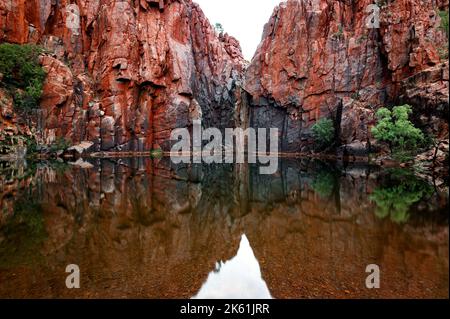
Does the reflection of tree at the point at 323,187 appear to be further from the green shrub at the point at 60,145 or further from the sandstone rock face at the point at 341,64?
the green shrub at the point at 60,145

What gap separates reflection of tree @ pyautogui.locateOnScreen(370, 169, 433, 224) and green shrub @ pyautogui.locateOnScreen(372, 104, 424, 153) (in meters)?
15.1

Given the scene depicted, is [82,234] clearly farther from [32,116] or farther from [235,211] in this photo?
[32,116]

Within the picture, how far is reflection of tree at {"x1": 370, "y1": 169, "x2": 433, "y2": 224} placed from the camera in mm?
12170

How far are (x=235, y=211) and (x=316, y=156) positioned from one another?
1758 inches

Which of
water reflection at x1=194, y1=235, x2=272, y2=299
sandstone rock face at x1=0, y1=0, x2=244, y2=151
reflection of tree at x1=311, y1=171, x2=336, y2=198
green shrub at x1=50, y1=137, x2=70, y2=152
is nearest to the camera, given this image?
water reflection at x1=194, y1=235, x2=272, y2=299

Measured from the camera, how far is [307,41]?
59781 mm

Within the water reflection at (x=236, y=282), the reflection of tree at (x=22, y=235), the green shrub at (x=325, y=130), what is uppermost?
the green shrub at (x=325, y=130)

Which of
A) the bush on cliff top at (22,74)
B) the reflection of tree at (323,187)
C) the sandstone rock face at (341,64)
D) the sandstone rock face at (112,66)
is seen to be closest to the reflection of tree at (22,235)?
the reflection of tree at (323,187)

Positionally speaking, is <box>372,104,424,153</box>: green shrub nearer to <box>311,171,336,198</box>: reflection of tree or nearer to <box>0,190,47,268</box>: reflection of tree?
<box>311,171,336,198</box>: reflection of tree

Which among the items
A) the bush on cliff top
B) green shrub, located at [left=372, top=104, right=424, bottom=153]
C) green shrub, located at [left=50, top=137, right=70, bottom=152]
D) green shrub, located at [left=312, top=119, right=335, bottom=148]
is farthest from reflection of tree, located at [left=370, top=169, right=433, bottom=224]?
the bush on cliff top

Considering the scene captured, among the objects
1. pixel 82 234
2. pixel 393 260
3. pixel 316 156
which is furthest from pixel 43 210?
pixel 316 156

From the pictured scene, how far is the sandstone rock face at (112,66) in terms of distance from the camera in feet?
164

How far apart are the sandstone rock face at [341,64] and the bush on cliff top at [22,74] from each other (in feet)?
126

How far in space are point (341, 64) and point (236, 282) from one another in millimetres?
54284
